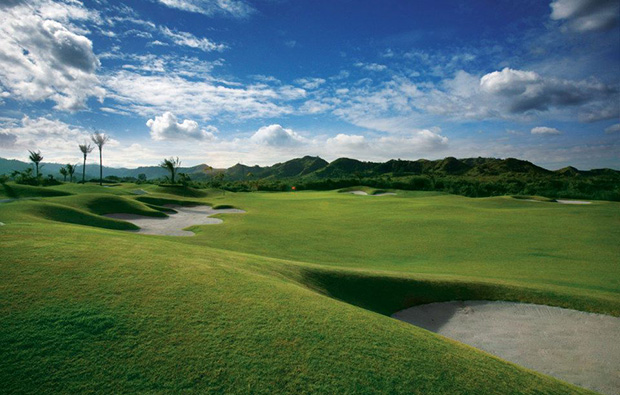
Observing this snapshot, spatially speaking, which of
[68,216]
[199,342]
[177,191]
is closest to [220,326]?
[199,342]

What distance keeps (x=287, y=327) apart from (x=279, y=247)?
1234 centimetres

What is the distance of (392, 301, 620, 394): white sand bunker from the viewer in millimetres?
6539

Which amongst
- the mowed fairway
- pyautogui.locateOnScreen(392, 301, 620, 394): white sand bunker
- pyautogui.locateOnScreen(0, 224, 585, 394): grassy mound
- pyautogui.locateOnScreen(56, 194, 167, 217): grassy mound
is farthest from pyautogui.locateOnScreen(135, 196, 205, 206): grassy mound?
pyautogui.locateOnScreen(392, 301, 620, 394): white sand bunker

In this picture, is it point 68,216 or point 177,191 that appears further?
point 177,191

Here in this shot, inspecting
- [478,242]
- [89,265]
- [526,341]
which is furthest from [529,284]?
[89,265]

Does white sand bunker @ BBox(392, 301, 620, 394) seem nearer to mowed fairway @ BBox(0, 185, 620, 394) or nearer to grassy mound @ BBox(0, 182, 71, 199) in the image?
mowed fairway @ BBox(0, 185, 620, 394)

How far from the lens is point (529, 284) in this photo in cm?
1089

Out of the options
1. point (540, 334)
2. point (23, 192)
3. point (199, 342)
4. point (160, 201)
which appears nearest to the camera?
point (199, 342)

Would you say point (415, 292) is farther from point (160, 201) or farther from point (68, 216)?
point (160, 201)

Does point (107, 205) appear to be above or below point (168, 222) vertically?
above

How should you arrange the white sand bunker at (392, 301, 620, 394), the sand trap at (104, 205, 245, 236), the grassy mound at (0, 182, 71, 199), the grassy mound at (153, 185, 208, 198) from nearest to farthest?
1. the white sand bunker at (392, 301, 620, 394)
2. the sand trap at (104, 205, 245, 236)
3. the grassy mound at (0, 182, 71, 199)
4. the grassy mound at (153, 185, 208, 198)

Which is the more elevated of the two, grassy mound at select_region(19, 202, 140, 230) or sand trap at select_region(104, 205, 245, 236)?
grassy mound at select_region(19, 202, 140, 230)

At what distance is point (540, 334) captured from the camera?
318 inches

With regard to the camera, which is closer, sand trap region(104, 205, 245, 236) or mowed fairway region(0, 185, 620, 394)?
mowed fairway region(0, 185, 620, 394)
